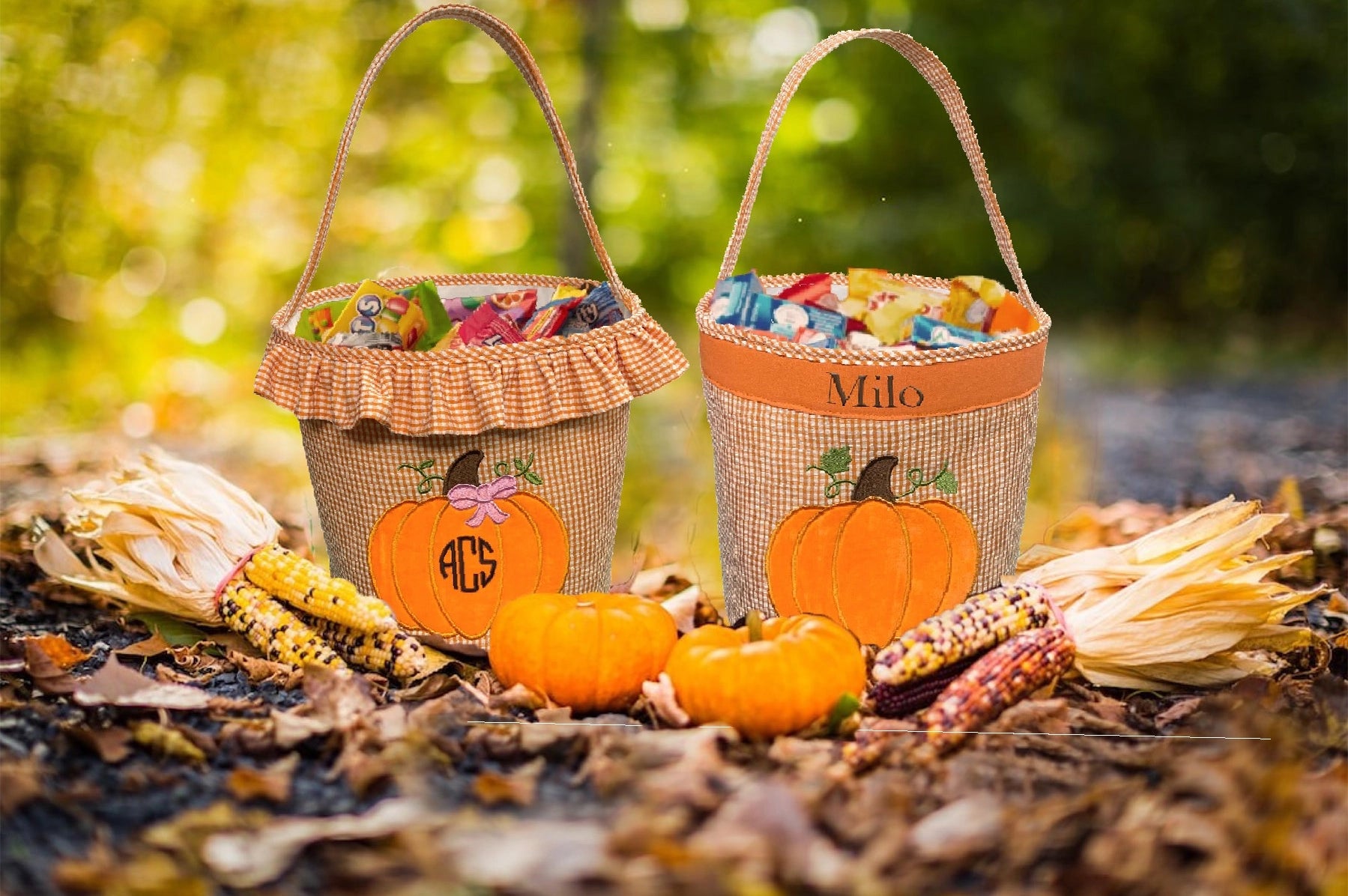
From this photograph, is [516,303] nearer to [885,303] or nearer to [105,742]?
[885,303]

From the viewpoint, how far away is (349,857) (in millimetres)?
1629

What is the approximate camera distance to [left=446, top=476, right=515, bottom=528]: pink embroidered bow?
2.60 metres

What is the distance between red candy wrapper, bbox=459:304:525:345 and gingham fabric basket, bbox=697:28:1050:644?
15.4 inches

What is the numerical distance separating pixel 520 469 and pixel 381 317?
472 mm

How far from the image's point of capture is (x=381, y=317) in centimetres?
278

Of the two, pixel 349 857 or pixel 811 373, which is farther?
pixel 811 373

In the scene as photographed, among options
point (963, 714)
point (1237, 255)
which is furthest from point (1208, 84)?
point (963, 714)

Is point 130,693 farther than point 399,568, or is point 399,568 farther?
point 399,568

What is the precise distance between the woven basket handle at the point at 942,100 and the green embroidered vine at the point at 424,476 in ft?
2.38

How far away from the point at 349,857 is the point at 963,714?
3.17ft

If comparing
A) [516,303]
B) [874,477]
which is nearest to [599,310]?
[516,303]

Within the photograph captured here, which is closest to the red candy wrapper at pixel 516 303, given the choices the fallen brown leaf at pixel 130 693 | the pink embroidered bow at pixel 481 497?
the pink embroidered bow at pixel 481 497

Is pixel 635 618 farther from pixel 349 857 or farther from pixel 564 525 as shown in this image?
pixel 349 857

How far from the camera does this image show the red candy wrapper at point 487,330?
2.72 meters
